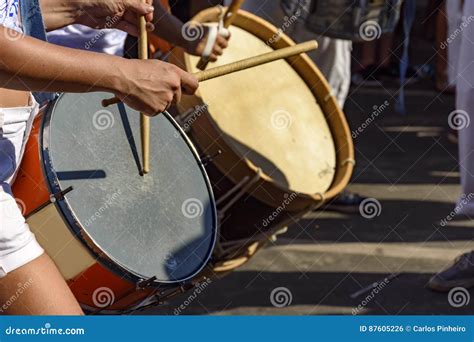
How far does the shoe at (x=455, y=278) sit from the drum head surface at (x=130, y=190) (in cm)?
151

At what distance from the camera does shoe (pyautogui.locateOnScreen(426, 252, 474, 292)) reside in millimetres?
4301

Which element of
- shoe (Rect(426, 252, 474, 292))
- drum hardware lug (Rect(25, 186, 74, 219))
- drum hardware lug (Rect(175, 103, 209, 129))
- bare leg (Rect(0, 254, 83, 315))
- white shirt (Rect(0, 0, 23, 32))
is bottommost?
shoe (Rect(426, 252, 474, 292))

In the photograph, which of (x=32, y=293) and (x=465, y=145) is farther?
(x=465, y=145)

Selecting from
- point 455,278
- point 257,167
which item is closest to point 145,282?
point 257,167

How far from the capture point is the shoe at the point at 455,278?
430 cm

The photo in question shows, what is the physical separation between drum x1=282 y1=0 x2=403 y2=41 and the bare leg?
2635mm

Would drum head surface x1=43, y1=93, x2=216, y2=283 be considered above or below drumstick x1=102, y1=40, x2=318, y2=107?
below

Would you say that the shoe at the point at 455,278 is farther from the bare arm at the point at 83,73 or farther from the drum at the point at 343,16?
the bare arm at the point at 83,73

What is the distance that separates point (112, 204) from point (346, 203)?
8.31 feet

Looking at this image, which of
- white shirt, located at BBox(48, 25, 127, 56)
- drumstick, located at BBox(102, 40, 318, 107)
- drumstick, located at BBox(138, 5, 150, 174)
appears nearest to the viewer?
drumstick, located at BBox(102, 40, 318, 107)

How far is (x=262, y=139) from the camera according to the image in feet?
12.7

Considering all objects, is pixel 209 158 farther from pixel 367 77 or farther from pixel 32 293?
pixel 367 77

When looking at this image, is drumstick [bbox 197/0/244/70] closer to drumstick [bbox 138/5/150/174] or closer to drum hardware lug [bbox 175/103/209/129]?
drum hardware lug [bbox 175/103/209/129]

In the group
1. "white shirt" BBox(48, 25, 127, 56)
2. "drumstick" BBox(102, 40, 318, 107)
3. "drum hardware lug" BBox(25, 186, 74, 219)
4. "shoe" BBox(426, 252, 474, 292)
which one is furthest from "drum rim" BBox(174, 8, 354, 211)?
"drum hardware lug" BBox(25, 186, 74, 219)
